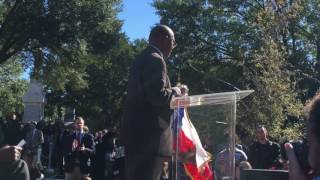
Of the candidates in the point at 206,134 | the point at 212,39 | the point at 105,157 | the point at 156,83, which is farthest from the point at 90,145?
the point at 212,39

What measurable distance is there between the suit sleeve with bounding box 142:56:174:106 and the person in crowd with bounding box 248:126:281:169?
658 centimetres

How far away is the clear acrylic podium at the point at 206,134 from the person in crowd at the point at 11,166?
1.37 m

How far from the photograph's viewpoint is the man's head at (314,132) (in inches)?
110

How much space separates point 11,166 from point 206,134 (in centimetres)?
178

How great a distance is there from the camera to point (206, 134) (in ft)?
17.7

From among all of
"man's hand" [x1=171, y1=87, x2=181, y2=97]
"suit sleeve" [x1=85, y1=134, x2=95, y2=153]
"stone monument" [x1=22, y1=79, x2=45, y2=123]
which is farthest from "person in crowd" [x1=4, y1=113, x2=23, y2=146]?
"man's hand" [x1=171, y1=87, x2=181, y2=97]

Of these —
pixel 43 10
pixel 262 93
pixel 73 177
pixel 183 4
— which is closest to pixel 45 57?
pixel 43 10

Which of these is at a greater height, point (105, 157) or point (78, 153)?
point (78, 153)

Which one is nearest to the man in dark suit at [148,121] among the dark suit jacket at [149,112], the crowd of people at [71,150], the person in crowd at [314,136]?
the dark suit jacket at [149,112]

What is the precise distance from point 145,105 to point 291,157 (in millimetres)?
1966

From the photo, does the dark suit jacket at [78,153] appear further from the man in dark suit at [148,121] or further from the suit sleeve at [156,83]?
the suit sleeve at [156,83]

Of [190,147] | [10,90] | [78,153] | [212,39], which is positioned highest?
[212,39]

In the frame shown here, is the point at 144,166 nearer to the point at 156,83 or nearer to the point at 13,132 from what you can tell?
the point at 156,83

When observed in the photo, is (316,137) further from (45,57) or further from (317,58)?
(317,58)
